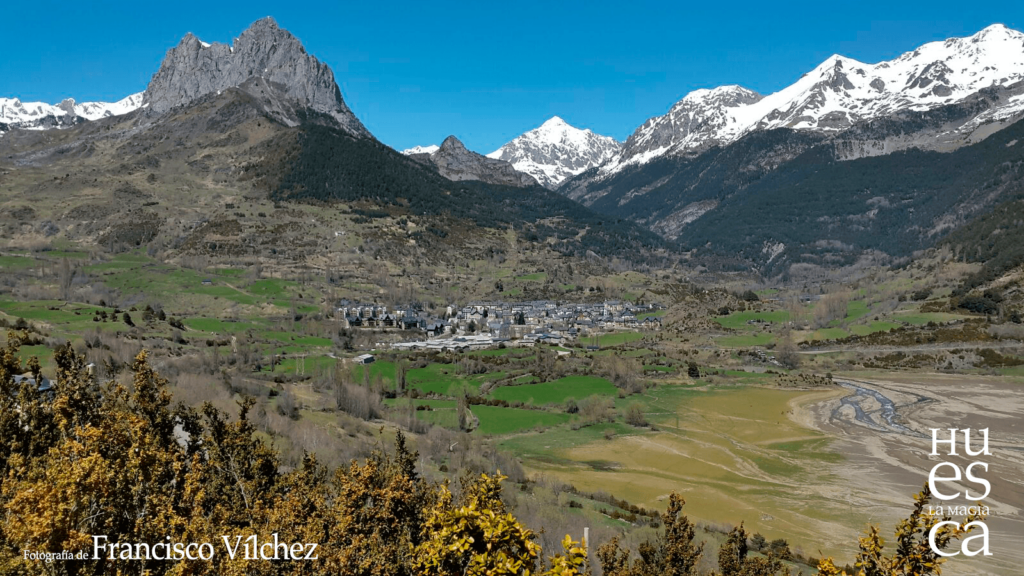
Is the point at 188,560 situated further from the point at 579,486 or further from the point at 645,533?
the point at 579,486

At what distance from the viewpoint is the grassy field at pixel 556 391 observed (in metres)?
87.1

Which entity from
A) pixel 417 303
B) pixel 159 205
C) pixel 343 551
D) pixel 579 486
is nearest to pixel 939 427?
pixel 579 486

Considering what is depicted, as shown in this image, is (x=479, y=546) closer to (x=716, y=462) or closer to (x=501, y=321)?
(x=716, y=462)

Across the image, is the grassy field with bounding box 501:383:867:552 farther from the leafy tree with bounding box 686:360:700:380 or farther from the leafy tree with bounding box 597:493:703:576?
the leafy tree with bounding box 597:493:703:576

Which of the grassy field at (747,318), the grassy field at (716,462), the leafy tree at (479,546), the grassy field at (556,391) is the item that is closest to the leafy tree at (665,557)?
the leafy tree at (479,546)

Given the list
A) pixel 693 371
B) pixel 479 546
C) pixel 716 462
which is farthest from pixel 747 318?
pixel 479 546

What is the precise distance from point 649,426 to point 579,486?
26.1 metres

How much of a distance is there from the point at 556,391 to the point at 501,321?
57813mm

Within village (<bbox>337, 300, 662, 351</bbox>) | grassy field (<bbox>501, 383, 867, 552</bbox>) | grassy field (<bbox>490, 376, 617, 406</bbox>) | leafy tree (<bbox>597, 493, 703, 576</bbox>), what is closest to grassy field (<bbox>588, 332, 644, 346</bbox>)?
village (<bbox>337, 300, 662, 351</bbox>)

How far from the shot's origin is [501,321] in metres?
147

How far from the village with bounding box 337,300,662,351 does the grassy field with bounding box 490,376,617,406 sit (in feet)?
89.6

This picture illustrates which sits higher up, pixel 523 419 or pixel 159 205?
pixel 159 205

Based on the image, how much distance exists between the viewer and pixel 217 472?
19109 mm

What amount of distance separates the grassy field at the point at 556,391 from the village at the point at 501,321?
27.3m
